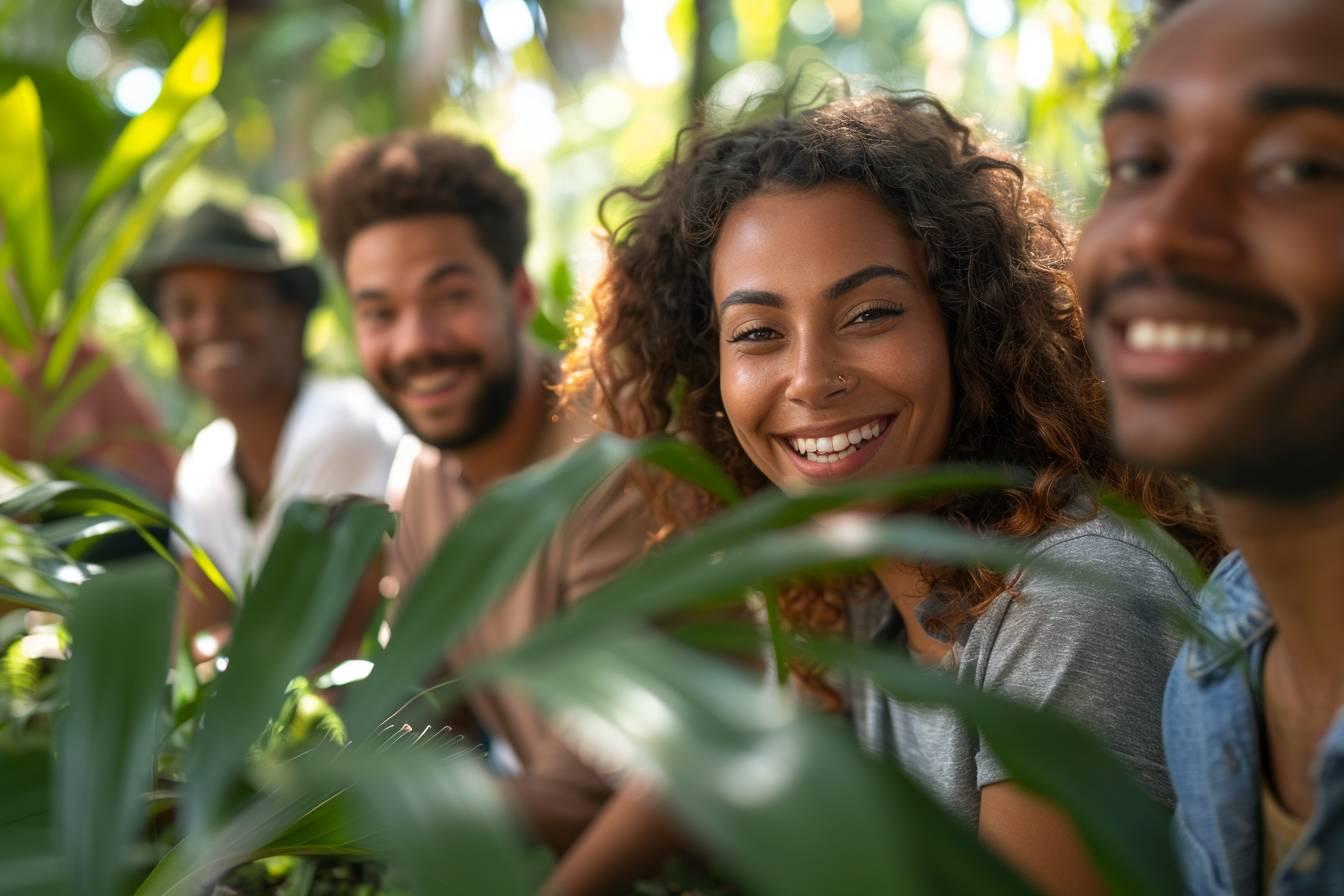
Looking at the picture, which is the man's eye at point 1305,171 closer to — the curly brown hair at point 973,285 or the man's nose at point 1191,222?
the man's nose at point 1191,222

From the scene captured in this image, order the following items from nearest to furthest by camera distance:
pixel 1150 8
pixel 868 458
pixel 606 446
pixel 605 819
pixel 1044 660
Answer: pixel 606 446 < pixel 1150 8 < pixel 1044 660 < pixel 868 458 < pixel 605 819

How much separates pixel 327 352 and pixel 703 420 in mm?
3635

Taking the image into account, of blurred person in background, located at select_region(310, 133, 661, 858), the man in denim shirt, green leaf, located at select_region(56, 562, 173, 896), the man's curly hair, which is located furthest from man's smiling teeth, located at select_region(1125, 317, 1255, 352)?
the man's curly hair

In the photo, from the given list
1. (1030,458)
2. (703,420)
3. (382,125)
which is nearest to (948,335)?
(1030,458)

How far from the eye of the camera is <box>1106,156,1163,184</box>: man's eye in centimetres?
73

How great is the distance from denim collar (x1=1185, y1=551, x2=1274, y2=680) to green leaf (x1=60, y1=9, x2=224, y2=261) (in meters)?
1.50

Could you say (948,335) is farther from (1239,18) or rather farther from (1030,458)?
(1239,18)

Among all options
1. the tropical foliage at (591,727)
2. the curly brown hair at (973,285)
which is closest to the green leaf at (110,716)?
the tropical foliage at (591,727)

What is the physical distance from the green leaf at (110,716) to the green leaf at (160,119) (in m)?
1.28

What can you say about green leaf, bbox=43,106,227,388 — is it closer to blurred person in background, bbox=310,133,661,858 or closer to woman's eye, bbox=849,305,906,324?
blurred person in background, bbox=310,133,661,858

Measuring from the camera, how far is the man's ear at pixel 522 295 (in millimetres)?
2377

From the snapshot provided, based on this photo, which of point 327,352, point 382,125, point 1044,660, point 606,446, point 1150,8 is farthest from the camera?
point 327,352

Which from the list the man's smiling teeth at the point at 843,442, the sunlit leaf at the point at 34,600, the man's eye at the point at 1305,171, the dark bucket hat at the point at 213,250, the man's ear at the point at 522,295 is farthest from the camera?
the dark bucket hat at the point at 213,250

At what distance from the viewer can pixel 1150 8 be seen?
0.92m
